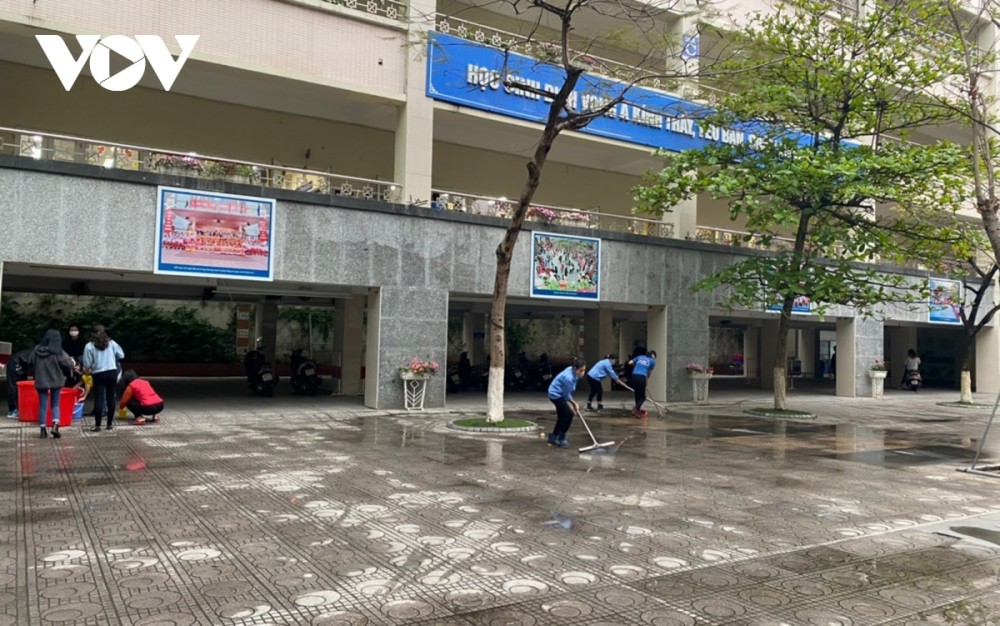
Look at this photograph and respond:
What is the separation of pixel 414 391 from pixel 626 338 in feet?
51.6

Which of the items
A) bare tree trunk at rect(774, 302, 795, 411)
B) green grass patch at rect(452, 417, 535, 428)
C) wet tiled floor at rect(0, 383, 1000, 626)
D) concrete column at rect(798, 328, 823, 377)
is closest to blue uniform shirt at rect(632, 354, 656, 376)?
green grass patch at rect(452, 417, 535, 428)

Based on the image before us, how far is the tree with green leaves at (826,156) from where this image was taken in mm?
14711

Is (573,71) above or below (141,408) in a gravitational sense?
above

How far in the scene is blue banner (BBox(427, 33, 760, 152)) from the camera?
52.9 ft

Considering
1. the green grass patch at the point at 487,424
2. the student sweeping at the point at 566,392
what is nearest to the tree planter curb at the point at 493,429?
the green grass patch at the point at 487,424

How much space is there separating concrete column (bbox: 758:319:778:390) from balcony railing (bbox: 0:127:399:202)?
58.3 ft

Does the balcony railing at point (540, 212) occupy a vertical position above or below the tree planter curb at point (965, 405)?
above

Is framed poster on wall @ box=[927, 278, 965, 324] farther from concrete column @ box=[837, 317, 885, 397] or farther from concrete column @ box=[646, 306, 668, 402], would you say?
concrete column @ box=[646, 306, 668, 402]

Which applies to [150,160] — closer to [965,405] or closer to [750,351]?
[965,405]

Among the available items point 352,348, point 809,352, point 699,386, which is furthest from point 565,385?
point 809,352

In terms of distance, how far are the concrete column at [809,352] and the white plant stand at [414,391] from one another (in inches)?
965

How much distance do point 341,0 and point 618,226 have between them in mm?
9051

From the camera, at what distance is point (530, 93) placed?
659 inches

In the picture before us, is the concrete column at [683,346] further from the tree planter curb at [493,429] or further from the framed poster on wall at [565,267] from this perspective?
the tree planter curb at [493,429]
